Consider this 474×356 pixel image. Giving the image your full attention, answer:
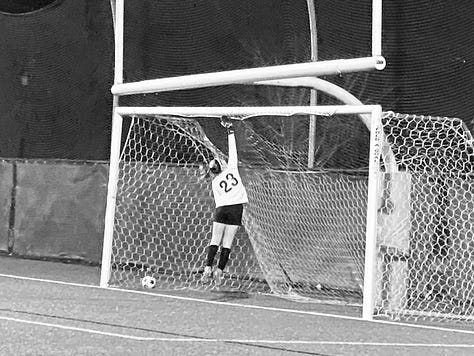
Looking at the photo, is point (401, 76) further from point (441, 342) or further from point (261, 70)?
point (441, 342)

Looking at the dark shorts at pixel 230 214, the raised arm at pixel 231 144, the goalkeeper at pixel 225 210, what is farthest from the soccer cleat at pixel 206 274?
the raised arm at pixel 231 144

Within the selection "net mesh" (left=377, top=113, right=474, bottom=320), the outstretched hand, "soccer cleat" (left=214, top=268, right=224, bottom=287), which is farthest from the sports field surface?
the outstretched hand

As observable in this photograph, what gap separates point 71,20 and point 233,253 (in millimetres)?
5498

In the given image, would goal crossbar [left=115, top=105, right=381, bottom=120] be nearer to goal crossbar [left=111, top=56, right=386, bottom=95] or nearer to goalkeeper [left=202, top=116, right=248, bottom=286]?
goal crossbar [left=111, top=56, right=386, bottom=95]

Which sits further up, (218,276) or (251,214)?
(251,214)

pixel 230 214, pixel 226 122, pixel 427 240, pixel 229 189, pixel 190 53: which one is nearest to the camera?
pixel 427 240

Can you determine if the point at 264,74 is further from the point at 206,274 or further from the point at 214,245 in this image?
the point at 206,274

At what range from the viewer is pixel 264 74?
11.1m

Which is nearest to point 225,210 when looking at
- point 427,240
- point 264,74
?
point 264,74

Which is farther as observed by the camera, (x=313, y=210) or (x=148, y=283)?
(x=313, y=210)

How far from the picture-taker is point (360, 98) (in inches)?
515

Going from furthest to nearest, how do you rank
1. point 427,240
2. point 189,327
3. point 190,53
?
point 190,53 < point 427,240 < point 189,327

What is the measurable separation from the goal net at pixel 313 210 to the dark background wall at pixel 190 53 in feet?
2.12

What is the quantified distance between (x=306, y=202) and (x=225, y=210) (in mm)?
976
